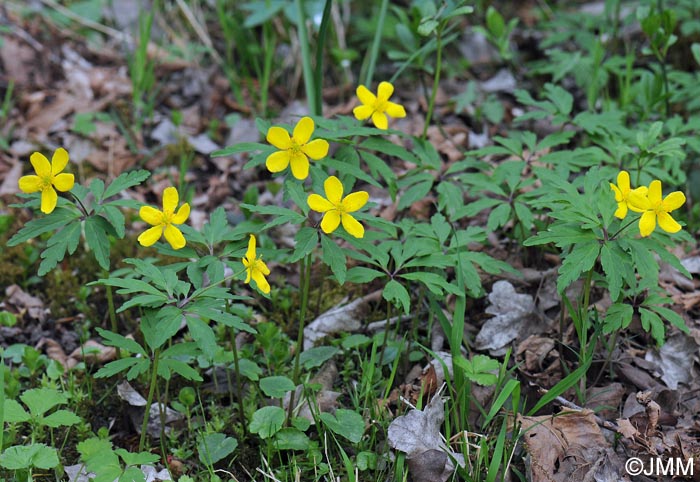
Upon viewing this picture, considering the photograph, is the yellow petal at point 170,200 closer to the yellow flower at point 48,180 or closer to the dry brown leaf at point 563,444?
the yellow flower at point 48,180

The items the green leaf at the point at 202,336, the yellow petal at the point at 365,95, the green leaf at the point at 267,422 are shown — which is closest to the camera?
the green leaf at the point at 202,336

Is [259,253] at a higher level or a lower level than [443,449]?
higher

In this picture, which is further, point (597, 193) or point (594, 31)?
point (594, 31)

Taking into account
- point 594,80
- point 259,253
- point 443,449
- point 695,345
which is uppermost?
point 259,253

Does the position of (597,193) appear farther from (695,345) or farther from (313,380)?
(313,380)

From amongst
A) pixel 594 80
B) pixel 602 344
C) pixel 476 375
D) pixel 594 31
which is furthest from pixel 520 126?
pixel 476 375

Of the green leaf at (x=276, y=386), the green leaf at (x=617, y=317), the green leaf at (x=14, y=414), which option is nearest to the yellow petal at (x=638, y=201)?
the green leaf at (x=617, y=317)

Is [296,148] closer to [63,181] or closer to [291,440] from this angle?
[63,181]
